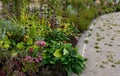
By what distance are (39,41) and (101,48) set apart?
2310 mm

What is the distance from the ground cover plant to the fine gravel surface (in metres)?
0.25

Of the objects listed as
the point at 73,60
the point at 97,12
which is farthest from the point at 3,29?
the point at 97,12

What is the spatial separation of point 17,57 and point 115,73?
1893 mm

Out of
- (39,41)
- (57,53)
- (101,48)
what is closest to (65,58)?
(57,53)

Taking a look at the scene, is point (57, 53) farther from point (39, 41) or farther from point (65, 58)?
point (39, 41)

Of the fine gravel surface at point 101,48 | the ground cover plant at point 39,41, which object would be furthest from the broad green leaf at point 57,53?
the fine gravel surface at point 101,48

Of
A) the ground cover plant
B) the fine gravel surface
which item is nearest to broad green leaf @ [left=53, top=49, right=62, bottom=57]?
the ground cover plant

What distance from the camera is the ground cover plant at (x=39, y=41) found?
4539 mm

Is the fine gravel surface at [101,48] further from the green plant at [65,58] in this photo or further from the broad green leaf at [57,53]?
the broad green leaf at [57,53]

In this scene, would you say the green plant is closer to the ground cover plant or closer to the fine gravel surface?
the ground cover plant

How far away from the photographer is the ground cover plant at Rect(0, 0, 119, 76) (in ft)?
14.9

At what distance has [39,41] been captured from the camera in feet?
16.1

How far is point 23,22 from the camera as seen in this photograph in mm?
6582

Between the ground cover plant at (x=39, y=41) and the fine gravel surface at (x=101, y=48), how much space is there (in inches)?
9.9
